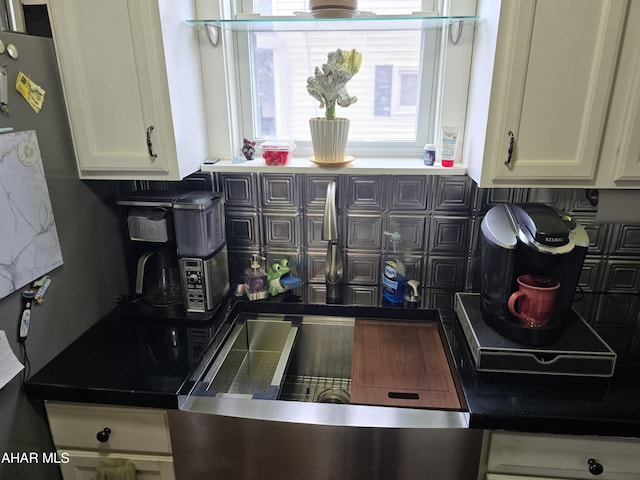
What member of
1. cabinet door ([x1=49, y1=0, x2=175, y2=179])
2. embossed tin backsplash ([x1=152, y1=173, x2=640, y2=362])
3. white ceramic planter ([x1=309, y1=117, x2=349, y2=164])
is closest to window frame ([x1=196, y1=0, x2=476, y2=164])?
embossed tin backsplash ([x1=152, y1=173, x2=640, y2=362])

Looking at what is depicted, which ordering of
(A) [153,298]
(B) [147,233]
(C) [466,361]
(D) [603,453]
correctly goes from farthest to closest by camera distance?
1. (A) [153,298]
2. (B) [147,233]
3. (C) [466,361]
4. (D) [603,453]

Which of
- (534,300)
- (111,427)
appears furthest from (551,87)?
(111,427)

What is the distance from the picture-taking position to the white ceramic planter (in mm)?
1403

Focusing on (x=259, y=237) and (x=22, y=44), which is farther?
(x=259, y=237)

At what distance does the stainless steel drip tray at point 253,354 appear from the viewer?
1.40 metres

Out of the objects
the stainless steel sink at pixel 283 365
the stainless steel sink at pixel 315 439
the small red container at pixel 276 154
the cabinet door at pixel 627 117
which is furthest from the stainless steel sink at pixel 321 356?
the cabinet door at pixel 627 117

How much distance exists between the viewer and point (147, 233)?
142 cm

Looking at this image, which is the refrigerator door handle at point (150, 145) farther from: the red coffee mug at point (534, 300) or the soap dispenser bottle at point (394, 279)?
the red coffee mug at point (534, 300)

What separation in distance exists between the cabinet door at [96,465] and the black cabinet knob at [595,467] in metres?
1.11

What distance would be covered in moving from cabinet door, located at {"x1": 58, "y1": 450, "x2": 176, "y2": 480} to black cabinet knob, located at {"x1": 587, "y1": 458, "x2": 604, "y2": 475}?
1108mm

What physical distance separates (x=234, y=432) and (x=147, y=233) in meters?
0.69

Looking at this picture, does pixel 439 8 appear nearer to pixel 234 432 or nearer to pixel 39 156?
pixel 39 156

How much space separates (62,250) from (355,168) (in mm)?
946

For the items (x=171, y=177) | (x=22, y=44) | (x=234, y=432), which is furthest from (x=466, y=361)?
(x=22, y=44)
